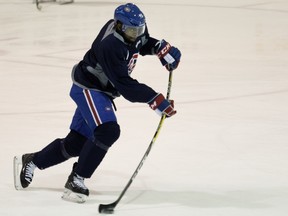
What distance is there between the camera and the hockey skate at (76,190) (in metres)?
3.77

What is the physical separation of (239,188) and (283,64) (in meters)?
3.44

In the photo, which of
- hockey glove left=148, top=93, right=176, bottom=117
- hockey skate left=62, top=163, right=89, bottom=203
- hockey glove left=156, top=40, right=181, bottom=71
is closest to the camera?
hockey glove left=148, top=93, right=176, bottom=117

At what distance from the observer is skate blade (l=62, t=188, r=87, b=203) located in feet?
12.4

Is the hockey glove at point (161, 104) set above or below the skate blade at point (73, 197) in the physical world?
above

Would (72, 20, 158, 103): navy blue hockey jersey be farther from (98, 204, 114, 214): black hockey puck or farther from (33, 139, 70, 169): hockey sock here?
(98, 204, 114, 214): black hockey puck

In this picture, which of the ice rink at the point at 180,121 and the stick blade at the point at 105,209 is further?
the ice rink at the point at 180,121

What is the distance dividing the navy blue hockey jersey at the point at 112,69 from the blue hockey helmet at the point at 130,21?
0.15ft

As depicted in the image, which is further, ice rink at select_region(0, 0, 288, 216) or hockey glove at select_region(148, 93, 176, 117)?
ice rink at select_region(0, 0, 288, 216)

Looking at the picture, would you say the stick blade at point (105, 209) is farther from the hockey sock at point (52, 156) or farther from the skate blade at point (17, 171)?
the skate blade at point (17, 171)

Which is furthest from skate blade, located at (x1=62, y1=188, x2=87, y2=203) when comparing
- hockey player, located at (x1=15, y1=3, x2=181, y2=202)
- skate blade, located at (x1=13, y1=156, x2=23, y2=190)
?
skate blade, located at (x1=13, y1=156, x2=23, y2=190)

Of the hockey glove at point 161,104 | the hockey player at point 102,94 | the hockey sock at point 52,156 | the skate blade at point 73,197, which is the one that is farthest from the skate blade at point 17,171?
the hockey glove at point 161,104

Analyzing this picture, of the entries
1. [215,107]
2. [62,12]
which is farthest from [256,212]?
[62,12]

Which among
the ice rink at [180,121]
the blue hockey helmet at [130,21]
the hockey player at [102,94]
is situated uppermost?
the blue hockey helmet at [130,21]

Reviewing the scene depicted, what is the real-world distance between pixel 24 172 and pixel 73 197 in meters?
0.32
